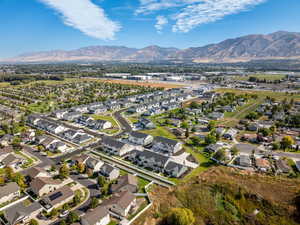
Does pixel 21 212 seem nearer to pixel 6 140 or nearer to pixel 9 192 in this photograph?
Result: pixel 9 192

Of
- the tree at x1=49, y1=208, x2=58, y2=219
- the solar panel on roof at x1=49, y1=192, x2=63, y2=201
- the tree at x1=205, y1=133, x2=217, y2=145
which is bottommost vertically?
the tree at x1=49, y1=208, x2=58, y2=219

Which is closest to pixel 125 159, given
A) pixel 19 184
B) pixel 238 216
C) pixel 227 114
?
pixel 19 184

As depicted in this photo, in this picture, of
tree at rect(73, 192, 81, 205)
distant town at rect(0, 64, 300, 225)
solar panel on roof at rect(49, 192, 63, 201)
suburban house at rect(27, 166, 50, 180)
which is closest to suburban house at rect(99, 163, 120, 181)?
distant town at rect(0, 64, 300, 225)

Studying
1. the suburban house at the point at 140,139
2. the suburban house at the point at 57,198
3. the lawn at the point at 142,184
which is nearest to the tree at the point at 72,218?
the suburban house at the point at 57,198

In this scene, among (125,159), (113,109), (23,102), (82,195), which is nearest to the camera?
(82,195)

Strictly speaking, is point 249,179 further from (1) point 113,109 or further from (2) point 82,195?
(1) point 113,109

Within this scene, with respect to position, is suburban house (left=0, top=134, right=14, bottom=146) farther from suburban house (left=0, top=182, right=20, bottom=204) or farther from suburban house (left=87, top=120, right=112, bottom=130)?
suburban house (left=0, top=182, right=20, bottom=204)
